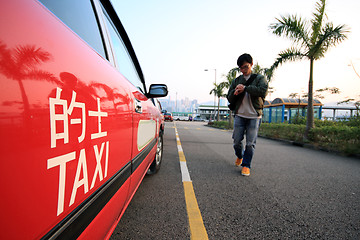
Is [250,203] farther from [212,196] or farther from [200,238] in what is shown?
[200,238]

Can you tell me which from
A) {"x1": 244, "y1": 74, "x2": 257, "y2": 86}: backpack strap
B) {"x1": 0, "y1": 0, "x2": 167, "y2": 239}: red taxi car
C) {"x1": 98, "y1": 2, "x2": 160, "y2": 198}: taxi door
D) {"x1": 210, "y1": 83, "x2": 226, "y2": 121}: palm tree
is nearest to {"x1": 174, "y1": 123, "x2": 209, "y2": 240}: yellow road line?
{"x1": 98, "y1": 2, "x2": 160, "y2": 198}: taxi door

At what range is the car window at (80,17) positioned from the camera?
786 millimetres

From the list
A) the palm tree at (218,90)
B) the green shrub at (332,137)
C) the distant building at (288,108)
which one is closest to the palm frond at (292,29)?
the green shrub at (332,137)

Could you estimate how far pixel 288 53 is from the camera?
7.51 meters

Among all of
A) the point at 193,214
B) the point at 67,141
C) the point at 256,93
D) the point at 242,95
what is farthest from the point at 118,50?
the point at 242,95

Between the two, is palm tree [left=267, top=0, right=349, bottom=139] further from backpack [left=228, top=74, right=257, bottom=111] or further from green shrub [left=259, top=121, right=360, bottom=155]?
backpack [left=228, top=74, right=257, bottom=111]

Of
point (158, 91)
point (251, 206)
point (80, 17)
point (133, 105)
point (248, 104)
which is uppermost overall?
point (80, 17)

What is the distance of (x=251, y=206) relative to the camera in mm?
1870

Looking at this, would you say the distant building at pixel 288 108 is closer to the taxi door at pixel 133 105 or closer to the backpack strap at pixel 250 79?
the backpack strap at pixel 250 79

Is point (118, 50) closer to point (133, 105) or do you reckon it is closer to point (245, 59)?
point (133, 105)

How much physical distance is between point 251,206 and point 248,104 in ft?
5.33

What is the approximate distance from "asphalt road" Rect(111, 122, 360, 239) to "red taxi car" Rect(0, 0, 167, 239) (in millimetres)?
715

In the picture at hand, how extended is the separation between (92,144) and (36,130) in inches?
11.0

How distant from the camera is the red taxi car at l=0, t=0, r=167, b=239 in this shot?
15.6 inches
